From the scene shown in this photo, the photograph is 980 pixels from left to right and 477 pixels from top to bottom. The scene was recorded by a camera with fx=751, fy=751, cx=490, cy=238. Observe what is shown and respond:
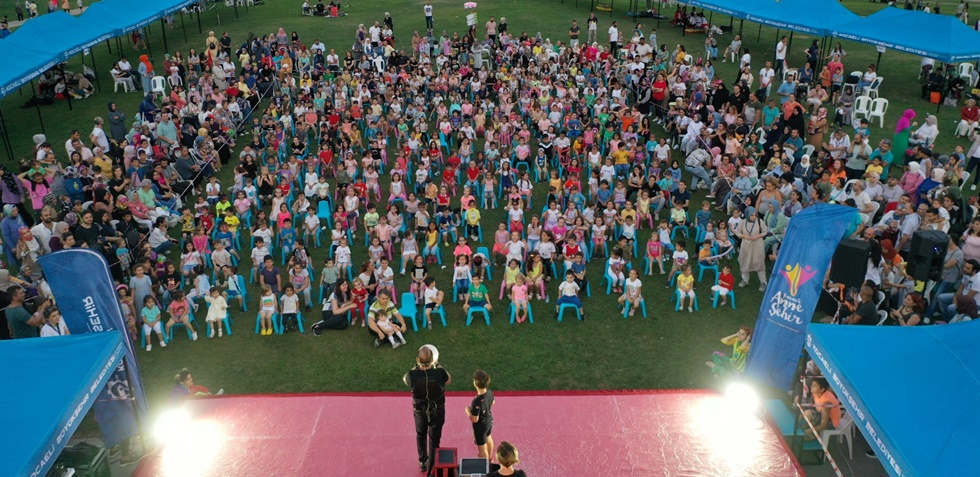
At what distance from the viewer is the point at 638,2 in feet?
128

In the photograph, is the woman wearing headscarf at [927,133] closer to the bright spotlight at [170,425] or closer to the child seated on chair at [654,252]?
the child seated on chair at [654,252]

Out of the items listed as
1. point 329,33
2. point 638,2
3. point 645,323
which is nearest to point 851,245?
point 645,323

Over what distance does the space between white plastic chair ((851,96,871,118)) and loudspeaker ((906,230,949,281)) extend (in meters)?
10.9

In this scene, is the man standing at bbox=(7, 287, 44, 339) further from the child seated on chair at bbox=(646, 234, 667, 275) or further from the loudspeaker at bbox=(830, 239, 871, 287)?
the loudspeaker at bbox=(830, 239, 871, 287)

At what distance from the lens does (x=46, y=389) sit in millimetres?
7852

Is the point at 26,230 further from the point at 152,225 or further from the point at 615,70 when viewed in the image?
the point at 615,70

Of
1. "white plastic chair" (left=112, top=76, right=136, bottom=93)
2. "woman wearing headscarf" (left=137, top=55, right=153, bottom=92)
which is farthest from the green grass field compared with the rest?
"white plastic chair" (left=112, top=76, right=136, bottom=93)

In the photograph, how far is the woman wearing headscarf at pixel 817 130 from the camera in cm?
1778

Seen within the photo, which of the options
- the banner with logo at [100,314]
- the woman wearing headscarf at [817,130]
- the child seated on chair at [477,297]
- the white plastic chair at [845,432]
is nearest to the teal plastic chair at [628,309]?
the child seated on chair at [477,297]

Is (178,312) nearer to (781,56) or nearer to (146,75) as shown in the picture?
(146,75)

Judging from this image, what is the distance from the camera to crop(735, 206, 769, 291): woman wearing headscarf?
44.7 feet

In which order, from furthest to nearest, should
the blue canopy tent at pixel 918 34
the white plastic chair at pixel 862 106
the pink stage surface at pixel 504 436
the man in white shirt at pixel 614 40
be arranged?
the man in white shirt at pixel 614 40 < the white plastic chair at pixel 862 106 < the blue canopy tent at pixel 918 34 < the pink stage surface at pixel 504 436

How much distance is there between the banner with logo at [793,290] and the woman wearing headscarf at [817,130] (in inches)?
363

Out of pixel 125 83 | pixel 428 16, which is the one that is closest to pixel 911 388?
pixel 125 83
